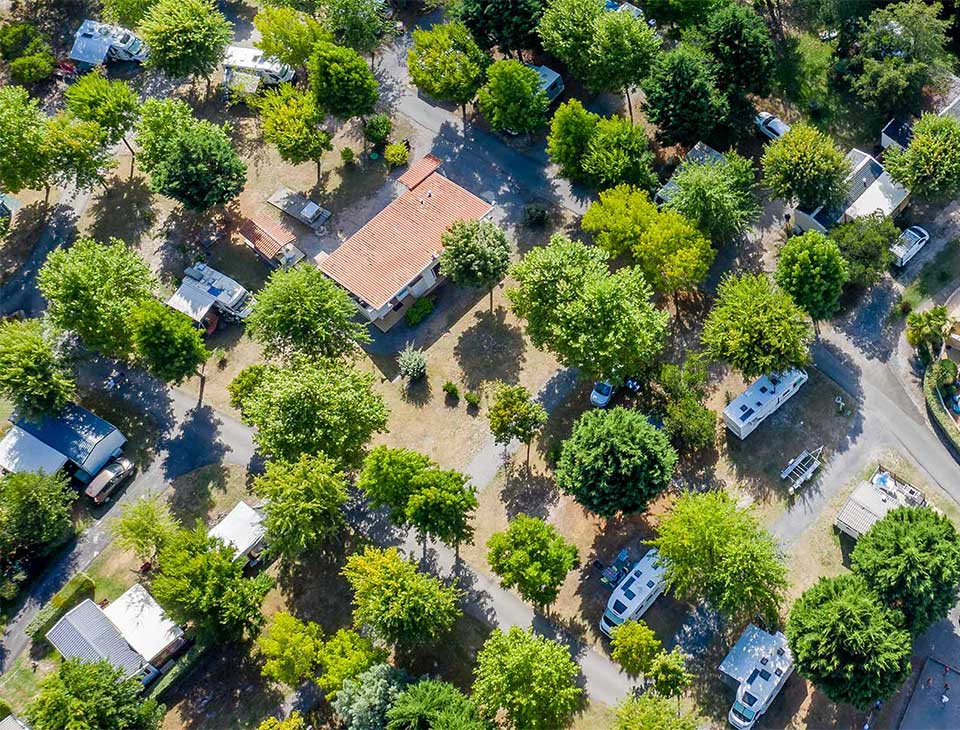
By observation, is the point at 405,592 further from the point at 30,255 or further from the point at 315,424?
the point at 30,255

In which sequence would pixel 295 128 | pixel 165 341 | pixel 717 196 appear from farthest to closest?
pixel 295 128
pixel 165 341
pixel 717 196

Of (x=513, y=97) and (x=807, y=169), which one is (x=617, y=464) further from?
(x=513, y=97)

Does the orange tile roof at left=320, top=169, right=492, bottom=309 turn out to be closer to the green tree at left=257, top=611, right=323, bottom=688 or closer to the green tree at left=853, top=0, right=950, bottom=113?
the green tree at left=257, top=611, right=323, bottom=688

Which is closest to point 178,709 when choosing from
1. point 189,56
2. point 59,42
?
point 189,56

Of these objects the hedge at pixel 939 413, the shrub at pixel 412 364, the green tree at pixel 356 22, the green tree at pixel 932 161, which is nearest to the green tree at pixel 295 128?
the green tree at pixel 356 22

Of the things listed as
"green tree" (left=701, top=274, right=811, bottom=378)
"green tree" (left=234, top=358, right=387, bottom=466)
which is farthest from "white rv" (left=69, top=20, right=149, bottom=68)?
"green tree" (left=701, top=274, right=811, bottom=378)

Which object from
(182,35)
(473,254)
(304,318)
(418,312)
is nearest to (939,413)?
(473,254)
